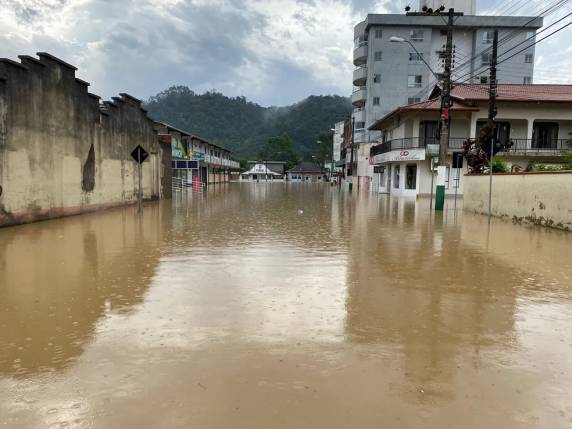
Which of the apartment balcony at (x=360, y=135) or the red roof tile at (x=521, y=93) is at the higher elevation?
the red roof tile at (x=521, y=93)

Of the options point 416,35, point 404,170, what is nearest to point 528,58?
point 416,35

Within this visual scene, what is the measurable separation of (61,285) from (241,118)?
164378 mm

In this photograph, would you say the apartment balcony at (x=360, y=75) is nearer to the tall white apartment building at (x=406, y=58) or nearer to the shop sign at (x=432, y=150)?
the tall white apartment building at (x=406, y=58)

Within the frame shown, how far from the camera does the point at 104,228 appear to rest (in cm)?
1434

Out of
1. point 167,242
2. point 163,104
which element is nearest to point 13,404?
point 167,242

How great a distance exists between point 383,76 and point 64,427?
61462 millimetres

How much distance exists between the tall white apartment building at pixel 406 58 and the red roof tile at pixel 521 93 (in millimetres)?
19161

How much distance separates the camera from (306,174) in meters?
140

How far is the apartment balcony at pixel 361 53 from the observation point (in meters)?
62.2

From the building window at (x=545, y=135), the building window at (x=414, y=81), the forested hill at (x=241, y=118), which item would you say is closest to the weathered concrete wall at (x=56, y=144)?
the building window at (x=545, y=135)

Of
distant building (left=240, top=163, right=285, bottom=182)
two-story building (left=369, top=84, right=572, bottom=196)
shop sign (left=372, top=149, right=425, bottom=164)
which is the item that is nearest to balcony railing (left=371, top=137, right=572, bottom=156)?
two-story building (left=369, top=84, right=572, bottom=196)

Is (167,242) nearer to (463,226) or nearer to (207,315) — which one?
(207,315)

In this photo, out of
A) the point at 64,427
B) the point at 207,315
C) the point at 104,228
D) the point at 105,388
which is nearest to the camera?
the point at 64,427

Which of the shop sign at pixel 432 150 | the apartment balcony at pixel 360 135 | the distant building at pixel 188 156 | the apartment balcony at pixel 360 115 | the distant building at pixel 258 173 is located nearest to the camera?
the shop sign at pixel 432 150
